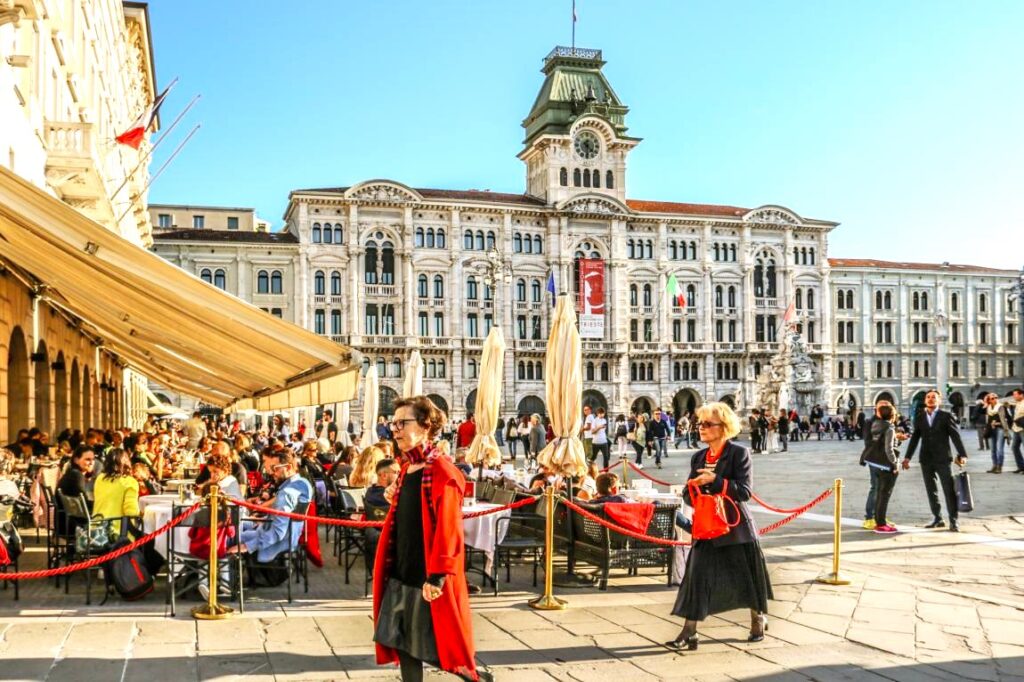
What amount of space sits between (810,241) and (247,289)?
37786mm

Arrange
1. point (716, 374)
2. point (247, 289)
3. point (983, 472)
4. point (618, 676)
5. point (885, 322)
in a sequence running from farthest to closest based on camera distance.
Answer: point (885, 322), point (716, 374), point (247, 289), point (983, 472), point (618, 676)

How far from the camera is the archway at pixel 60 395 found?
62.4ft

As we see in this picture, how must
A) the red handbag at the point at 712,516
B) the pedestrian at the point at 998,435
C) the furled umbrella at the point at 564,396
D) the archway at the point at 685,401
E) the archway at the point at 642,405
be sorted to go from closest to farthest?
1. the red handbag at the point at 712,516
2. the furled umbrella at the point at 564,396
3. the pedestrian at the point at 998,435
4. the archway at the point at 642,405
5. the archway at the point at 685,401

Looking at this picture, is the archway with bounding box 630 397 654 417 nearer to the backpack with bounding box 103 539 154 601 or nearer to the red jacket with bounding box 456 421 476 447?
the red jacket with bounding box 456 421 476 447

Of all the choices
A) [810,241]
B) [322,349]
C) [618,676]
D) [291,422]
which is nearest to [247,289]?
[291,422]

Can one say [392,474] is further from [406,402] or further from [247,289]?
[247,289]

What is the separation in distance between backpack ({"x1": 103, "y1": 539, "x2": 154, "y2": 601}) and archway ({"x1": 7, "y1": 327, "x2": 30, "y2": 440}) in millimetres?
8609

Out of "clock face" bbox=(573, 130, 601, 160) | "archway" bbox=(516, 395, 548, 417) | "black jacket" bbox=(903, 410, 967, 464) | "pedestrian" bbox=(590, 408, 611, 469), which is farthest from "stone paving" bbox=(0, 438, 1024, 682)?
"clock face" bbox=(573, 130, 601, 160)

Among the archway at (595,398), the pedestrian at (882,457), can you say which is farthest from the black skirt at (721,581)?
the archway at (595,398)

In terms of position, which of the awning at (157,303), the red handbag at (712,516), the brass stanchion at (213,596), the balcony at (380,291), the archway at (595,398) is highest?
the balcony at (380,291)

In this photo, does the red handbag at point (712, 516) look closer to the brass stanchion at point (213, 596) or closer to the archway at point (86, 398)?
the brass stanchion at point (213, 596)

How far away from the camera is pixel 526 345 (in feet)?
204

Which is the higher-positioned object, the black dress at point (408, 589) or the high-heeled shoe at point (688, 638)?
the black dress at point (408, 589)

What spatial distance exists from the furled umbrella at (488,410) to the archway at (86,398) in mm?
11661
